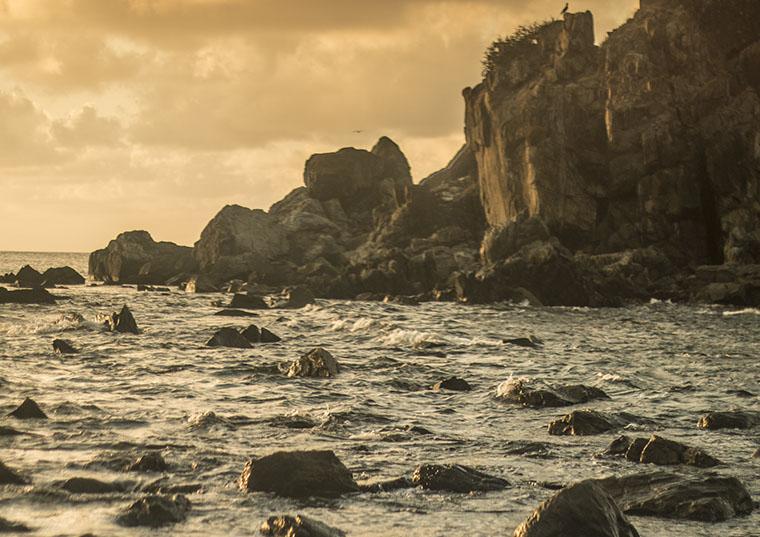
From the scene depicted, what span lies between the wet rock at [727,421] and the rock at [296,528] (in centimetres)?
799

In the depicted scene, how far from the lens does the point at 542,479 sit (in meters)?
11.1

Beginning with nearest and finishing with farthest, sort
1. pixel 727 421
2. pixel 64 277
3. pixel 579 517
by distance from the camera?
pixel 579 517 < pixel 727 421 < pixel 64 277

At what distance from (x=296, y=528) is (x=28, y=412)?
25.6 feet

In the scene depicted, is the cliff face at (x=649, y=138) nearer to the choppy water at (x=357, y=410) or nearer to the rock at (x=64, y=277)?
the choppy water at (x=357, y=410)

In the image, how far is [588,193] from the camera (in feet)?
207

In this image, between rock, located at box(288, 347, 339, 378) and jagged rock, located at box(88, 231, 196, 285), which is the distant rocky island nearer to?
jagged rock, located at box(88, 231, 196, 285)

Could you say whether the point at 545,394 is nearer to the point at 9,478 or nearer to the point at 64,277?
the point at 9,478

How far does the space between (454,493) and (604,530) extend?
8.09 ft

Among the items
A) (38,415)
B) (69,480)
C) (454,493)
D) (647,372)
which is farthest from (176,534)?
(647,372)

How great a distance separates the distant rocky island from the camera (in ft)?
169

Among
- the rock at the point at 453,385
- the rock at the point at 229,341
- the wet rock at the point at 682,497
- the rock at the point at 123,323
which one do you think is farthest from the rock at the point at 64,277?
the wet rock at the point at 682,497

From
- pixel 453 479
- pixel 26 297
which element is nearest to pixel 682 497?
pixel 453 479

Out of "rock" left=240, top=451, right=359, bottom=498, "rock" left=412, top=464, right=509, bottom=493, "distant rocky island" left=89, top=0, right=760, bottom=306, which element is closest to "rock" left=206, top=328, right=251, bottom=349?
"rock" left=240, top=451, right=359, bottom=498

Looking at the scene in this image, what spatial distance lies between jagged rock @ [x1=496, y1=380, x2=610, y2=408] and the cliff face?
126 feet
